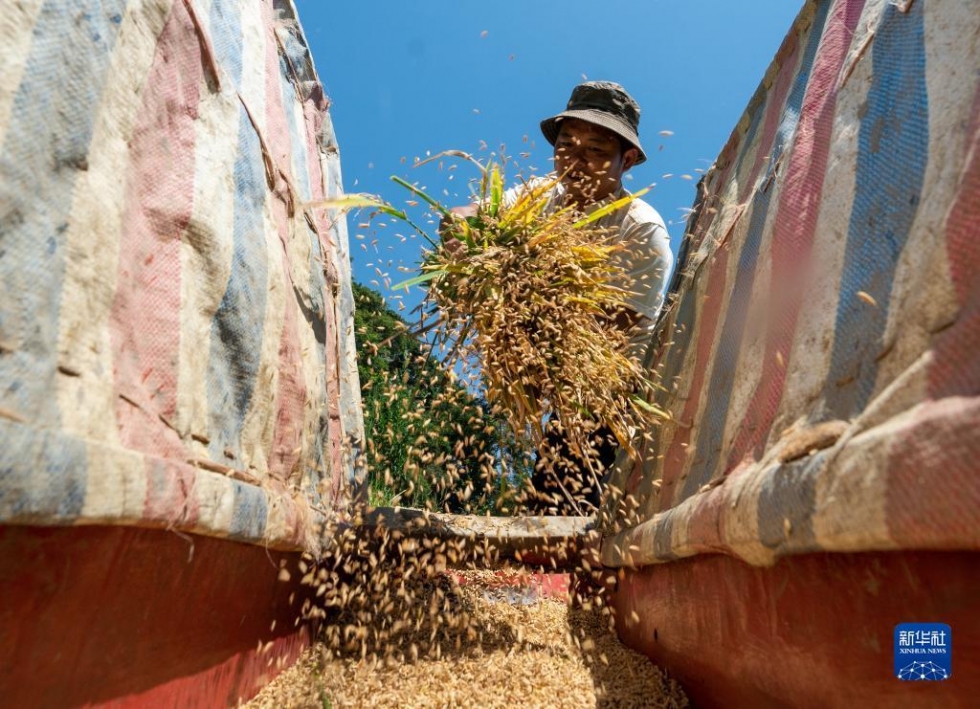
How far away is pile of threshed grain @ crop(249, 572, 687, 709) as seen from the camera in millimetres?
1620

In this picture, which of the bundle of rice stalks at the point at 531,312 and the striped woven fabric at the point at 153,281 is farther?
the bundle of rice stalks at the point at 531,312

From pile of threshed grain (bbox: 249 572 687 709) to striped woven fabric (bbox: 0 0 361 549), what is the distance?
0.37m

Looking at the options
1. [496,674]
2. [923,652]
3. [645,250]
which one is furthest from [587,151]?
[923,652]

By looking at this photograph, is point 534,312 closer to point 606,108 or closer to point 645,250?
point 645,250

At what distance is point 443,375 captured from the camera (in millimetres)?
2322

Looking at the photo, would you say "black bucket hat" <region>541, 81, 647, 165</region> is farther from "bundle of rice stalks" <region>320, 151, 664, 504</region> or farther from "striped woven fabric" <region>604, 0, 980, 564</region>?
"striped woven fabric" <region>604, 0, 980, 564</region>

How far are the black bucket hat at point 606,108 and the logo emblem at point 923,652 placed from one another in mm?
2640

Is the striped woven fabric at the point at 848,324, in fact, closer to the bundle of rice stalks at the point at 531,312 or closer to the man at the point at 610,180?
the bundle of rice stalks at the point at 531,312

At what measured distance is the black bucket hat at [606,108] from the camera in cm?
311

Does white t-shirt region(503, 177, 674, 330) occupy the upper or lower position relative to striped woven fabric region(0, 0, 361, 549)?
upper

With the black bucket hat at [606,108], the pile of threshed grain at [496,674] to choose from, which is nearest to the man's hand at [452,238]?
the black bucket hat at [606,108]

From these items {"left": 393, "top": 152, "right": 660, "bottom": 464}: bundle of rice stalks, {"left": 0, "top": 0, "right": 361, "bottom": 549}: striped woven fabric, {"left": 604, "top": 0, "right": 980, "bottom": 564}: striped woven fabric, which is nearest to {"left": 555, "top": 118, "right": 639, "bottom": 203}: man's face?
{"left": 393, "top": 152, "right": 660, "bottom": 464}: bundle of rice stalks

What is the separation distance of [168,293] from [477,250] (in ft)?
4.10

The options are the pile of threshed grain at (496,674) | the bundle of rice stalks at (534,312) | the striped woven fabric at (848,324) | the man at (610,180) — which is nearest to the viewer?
the striped woven fabric at (848,324)
